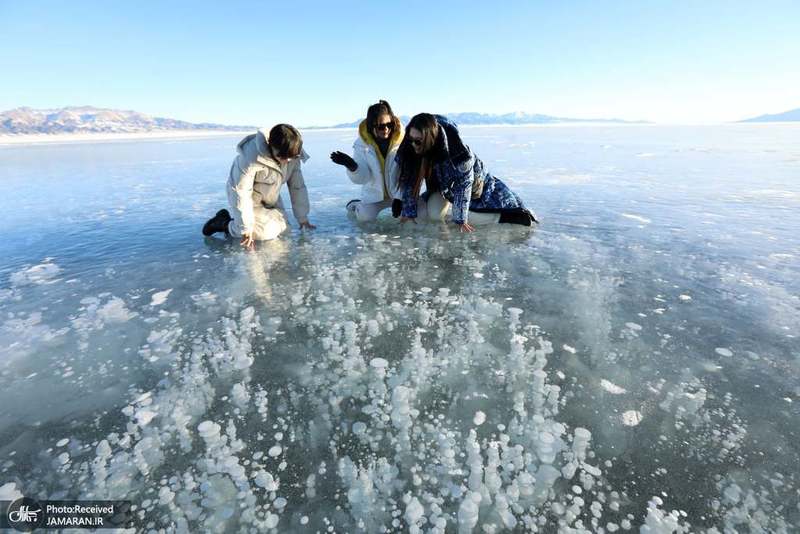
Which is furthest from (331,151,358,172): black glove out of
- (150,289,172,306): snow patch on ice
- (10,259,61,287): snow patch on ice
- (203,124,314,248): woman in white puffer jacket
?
(10,259,61,287): snow patch on ice

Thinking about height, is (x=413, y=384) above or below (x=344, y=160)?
below

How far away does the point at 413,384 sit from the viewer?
2238 millimetres

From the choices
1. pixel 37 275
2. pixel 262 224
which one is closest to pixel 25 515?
pixel 37 275

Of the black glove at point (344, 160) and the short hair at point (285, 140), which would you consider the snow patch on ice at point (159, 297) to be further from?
the black glove at point (344, 160)

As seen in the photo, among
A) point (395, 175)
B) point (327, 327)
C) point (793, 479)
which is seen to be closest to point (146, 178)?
point (395, 175)

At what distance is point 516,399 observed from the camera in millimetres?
2117

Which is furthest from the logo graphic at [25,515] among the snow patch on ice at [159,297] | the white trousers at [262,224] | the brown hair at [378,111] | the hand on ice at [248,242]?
the brown hair at [378,111]

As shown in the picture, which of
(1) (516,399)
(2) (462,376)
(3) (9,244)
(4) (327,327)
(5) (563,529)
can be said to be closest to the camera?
(5) (563,529)

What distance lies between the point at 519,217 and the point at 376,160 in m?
2.24

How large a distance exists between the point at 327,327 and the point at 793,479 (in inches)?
103

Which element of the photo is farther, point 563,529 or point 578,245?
point 578,245

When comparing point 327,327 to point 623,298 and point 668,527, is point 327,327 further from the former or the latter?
point 623,298

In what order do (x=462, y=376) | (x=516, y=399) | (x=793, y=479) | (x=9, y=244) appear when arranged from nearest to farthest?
(x=793, y=479) → (x=516, y=399) → (x=462, y=376) → (x=9, y=244)

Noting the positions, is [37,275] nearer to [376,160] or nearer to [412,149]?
[376,160]
